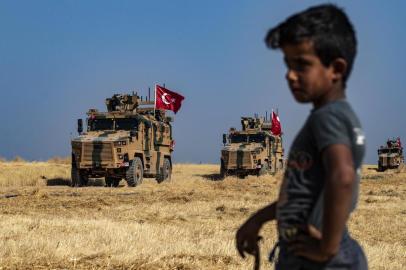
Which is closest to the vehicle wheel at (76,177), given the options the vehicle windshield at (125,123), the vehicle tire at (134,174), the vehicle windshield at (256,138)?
the vehicle tire at (134,174)

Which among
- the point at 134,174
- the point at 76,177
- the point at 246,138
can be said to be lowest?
the point at 76,177

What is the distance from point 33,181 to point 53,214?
10.7 meters

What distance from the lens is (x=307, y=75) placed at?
186 centimetres

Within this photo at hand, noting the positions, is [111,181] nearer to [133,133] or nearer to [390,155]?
[133,133]

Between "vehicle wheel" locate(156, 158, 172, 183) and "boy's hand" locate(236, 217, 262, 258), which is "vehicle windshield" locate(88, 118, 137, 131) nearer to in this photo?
"vehicle wheel" locate(156, 158, 172, 183)

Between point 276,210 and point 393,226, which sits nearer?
point 276,210

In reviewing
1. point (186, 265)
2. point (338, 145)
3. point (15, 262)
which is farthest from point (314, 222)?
point (15, 262)

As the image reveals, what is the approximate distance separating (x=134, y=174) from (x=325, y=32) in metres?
15.9

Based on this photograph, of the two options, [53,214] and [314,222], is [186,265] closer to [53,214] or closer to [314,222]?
[314,222]

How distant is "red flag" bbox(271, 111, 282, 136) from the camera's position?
27750 millimetres

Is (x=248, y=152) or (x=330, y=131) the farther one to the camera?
(x=248, y=152)

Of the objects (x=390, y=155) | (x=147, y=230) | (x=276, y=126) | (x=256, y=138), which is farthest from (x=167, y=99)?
(x=390, y=155)

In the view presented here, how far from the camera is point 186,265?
5.02 metres

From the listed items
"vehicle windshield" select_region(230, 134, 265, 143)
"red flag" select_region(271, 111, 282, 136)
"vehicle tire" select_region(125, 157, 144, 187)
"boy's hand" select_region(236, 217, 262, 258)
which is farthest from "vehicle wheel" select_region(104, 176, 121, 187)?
"boy's hand" select_region(236, 217, 262, 258)
